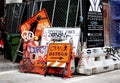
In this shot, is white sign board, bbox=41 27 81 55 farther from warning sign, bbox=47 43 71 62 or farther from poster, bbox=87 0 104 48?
poster, bbox=87 0 104 48

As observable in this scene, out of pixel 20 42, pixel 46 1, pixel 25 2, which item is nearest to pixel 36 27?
pixel 20 42

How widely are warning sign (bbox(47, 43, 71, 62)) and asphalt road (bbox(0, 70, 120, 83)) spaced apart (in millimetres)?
627

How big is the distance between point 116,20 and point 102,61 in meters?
3.93

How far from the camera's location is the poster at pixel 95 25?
45.3ft

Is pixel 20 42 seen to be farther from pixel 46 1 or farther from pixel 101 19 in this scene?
pixel 101 19

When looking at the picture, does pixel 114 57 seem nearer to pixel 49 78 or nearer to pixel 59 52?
pixel 59 52

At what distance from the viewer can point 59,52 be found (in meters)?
11.4

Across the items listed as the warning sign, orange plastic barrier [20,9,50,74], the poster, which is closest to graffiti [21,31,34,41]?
orange plastic barrier [20,9,50,74]

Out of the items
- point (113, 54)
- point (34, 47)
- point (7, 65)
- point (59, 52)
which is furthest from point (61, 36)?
point (113, 54)

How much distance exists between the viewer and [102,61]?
490 inches

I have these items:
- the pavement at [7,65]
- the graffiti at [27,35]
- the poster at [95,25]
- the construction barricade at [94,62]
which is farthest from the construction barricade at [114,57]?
the pavement at [7,65]

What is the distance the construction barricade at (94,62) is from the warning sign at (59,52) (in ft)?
2.12

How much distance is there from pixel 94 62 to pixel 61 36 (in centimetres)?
143

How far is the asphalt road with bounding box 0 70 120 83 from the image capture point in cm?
1056
